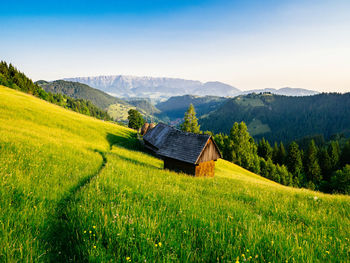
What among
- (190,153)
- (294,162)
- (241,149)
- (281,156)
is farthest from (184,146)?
(281,156)

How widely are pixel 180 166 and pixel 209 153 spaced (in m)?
4.46

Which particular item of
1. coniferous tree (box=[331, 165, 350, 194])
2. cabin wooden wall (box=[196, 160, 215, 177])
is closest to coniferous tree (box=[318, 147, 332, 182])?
coniferous tree (box=[331, 165, 350, 194])

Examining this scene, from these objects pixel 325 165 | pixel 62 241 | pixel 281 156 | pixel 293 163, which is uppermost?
pixel 62 241

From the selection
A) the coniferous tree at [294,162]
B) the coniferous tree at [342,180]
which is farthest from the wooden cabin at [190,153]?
the coniferous tree at [294,162]

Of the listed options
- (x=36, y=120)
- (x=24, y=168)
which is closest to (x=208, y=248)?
(x=24, y=168)

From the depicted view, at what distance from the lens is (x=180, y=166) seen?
22.5 meters

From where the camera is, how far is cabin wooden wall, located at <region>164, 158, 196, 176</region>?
21809 millimetres

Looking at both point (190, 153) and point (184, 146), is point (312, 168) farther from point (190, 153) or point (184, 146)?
point (190, 153)

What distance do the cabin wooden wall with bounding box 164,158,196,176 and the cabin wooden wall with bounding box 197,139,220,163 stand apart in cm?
156

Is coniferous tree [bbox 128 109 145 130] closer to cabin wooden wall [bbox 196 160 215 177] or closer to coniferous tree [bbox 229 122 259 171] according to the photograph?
coniferous tree [bbox 229 122 259 171]

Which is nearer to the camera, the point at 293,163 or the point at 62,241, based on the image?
the point at 62,241

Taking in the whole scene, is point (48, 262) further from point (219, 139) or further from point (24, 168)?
point (219, 139)

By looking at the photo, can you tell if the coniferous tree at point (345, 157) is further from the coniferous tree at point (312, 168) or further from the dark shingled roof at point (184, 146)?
the dark shingled roof at point (184, 146)

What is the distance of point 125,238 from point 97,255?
1.98 feet
